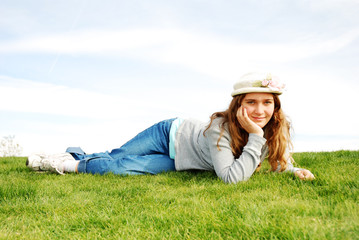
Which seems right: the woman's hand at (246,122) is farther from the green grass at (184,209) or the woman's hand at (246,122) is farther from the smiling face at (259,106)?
the green grass at (184,209)

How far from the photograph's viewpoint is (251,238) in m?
2.12

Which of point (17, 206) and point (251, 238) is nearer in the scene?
point (251, 238)

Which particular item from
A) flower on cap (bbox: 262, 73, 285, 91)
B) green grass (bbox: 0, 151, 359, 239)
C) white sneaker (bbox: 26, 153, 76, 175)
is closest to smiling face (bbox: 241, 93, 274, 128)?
flower on cap (bbox: 262, 73, 285, 91)

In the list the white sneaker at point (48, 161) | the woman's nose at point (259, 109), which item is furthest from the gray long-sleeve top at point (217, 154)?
the white sneaker at point (48, 161)

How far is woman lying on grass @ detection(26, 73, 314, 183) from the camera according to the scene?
12.1 feet

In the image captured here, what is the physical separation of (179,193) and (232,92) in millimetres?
1262

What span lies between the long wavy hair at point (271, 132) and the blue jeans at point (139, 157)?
3.66 feet

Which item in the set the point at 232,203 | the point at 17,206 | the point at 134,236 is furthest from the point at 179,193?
the point at 17,206

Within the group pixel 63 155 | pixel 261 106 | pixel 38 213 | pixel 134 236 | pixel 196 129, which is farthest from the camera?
pixel 63 155

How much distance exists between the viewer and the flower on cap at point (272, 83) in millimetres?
3629

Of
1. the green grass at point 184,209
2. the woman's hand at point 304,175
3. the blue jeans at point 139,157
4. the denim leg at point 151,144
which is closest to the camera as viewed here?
the green grass at point 184,209

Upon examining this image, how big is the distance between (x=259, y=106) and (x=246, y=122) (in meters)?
0.22

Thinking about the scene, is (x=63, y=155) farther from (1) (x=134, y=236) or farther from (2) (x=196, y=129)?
(1) (x=134, y=236)

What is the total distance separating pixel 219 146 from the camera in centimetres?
376
